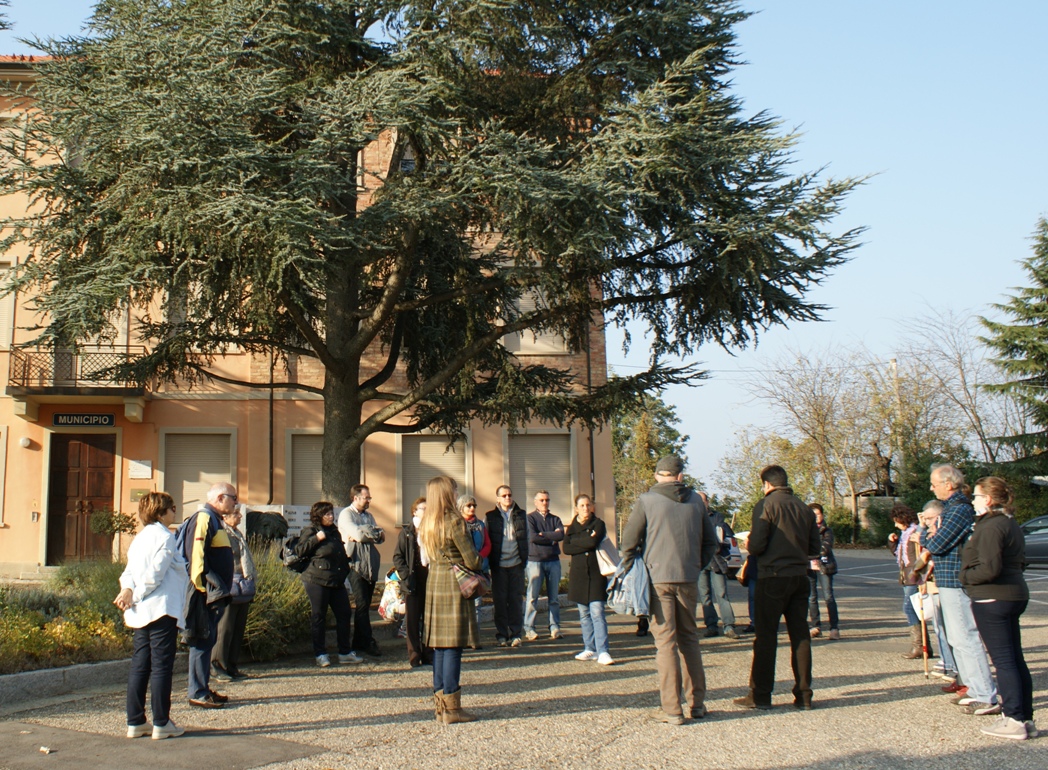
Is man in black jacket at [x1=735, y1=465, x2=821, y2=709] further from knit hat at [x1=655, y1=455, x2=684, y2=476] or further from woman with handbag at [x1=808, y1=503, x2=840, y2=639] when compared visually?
woman with handbag at [x1=808, y1=503, x2=840, y2=639]

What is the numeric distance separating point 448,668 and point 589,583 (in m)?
3.20

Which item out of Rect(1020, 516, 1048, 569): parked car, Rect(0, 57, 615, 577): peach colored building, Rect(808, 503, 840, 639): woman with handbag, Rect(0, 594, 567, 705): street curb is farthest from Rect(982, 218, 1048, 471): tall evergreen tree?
Rect(0, 594, 567, 705): street curb

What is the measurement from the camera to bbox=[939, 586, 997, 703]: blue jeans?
→ 7391mm

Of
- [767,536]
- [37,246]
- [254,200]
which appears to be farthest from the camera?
[37,246]

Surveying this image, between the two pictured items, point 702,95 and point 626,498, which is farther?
point 626,498

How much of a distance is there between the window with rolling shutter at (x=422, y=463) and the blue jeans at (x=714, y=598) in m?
11.9

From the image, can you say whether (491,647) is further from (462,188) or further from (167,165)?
(167,165)

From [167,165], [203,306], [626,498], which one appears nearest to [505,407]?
[203,306]

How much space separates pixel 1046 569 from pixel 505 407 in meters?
19.1

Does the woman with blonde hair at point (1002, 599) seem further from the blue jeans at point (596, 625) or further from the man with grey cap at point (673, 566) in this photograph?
the blue jeans at point (596, 625)

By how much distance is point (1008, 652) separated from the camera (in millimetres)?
6773

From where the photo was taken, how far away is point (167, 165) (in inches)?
426

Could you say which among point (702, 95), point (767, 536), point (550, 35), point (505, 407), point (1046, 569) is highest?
point (550, 35)

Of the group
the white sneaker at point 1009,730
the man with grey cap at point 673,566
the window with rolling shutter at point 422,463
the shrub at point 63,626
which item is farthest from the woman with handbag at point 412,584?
the window with rolling shutter at point 422,463
